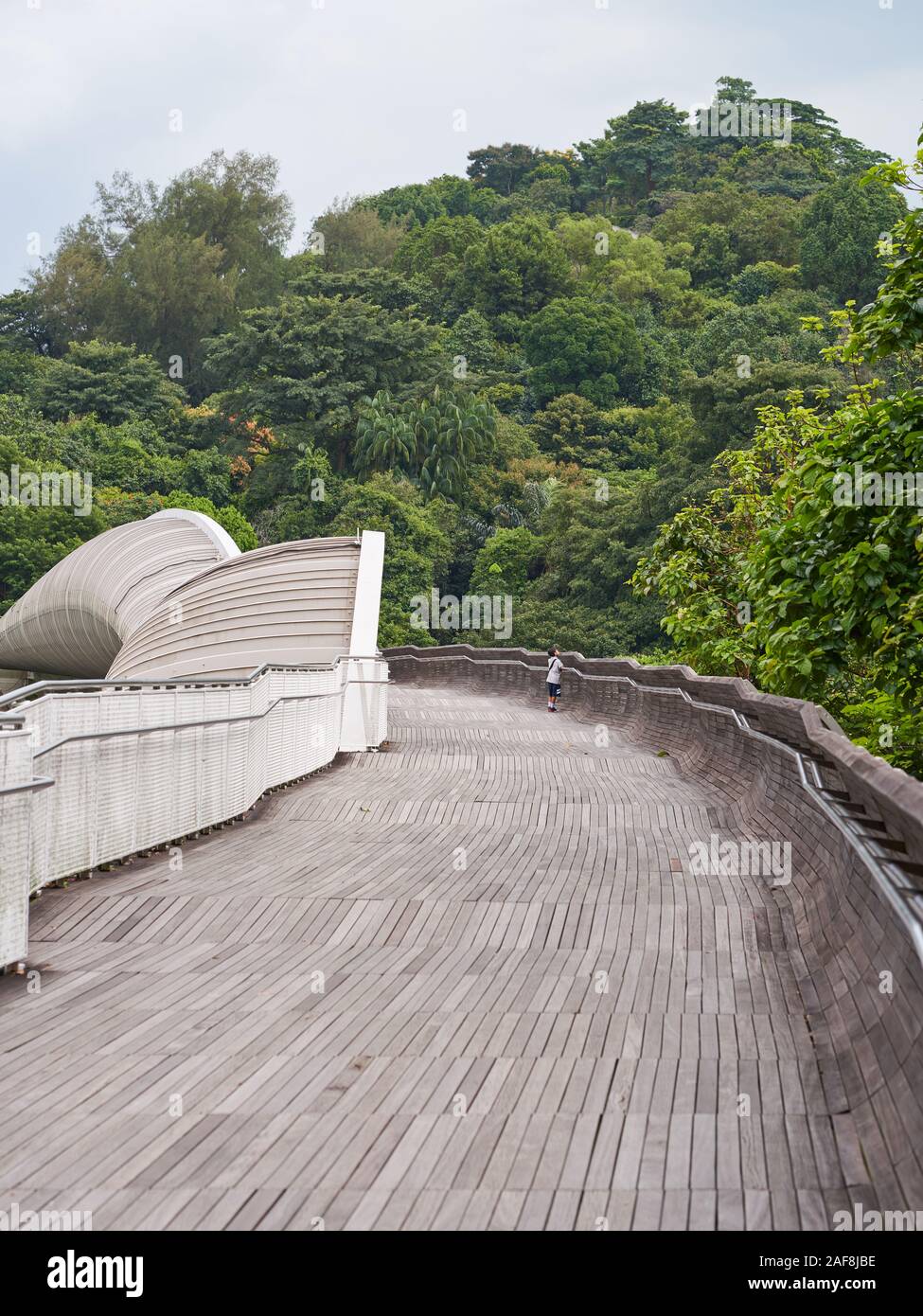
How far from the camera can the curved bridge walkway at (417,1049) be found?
13.7 ft

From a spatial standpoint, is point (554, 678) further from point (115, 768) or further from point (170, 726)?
point (115, 768)

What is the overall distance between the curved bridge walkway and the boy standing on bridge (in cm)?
1580

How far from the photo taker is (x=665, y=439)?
6994 cm

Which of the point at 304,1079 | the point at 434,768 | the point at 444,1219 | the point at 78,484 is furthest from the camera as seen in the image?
the point at 78,484

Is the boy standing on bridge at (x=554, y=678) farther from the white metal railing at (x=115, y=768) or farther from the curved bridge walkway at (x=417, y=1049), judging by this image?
the curved bridge walkway at (x=417, y=1049)

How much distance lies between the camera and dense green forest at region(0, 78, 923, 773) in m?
11.6

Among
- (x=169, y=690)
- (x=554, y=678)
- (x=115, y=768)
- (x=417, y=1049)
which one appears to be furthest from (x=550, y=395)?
(x=417, y=1049)

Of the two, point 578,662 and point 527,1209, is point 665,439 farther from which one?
point 527,1209

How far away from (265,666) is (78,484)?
50.4 metres

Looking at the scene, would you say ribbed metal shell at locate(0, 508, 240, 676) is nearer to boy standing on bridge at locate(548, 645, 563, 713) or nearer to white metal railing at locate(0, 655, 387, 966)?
boy standing on bridge at locate(548, 645, 563, 713)

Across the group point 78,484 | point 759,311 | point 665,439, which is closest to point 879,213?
point 759,311

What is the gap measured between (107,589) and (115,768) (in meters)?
27.2

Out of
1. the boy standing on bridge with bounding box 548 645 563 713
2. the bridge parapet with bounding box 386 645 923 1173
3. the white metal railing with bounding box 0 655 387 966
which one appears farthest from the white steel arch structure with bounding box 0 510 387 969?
the bridge parapet with bounding box 386 645 923 1173

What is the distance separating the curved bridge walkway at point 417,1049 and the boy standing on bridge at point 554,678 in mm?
15800
